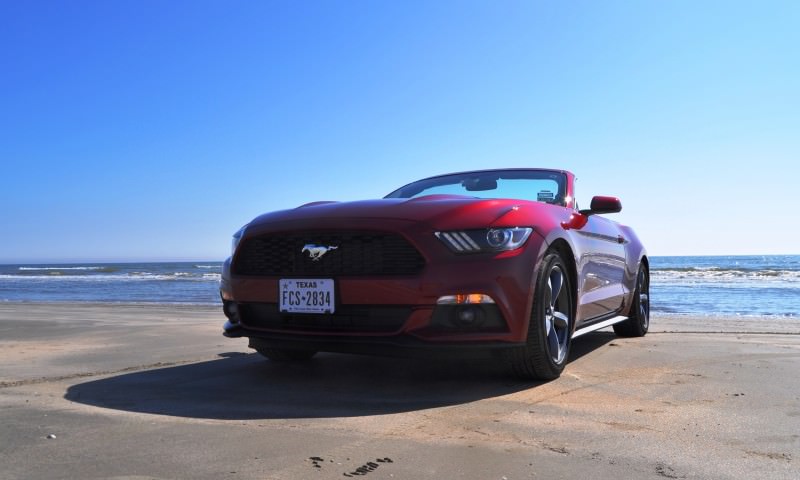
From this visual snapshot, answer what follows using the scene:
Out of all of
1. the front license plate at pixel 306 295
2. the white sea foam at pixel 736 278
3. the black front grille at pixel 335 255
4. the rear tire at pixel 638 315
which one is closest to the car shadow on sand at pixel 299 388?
the front license plate at pixel 306 295

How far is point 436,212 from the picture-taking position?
3.08 meters

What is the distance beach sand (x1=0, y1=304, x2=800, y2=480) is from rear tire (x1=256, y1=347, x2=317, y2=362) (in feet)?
0.44

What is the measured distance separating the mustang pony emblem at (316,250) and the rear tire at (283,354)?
94 cm

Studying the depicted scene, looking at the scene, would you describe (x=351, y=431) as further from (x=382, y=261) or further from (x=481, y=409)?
(x=382, y=261)

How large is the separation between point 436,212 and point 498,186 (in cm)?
168

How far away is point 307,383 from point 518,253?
4.31 feet

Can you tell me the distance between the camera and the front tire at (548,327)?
314cm

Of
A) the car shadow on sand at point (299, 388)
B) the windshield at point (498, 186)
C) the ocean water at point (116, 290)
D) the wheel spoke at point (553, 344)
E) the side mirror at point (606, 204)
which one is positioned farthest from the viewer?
the ocean water at point (116, 290)

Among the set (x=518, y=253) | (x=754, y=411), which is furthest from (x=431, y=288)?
(x=754, y=411)

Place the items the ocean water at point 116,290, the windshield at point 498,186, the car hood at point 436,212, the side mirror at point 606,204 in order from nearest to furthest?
the car hood at point 436,212 → the side mirror at point 606,204 → the windshield at point 498,186 → the ocean water at point 116,290

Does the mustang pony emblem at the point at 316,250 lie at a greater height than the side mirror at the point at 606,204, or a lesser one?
lesser

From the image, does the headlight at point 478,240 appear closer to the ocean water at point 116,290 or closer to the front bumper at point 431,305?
the front bumper at point 431,305

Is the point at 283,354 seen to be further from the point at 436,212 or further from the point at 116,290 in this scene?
the point at 116,290

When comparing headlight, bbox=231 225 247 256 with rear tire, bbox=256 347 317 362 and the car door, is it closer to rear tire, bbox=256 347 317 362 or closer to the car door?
rear tire, bbox=256 347 317 362
